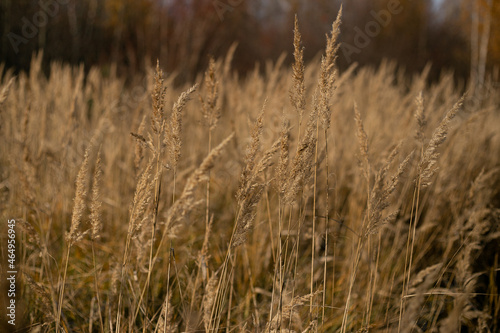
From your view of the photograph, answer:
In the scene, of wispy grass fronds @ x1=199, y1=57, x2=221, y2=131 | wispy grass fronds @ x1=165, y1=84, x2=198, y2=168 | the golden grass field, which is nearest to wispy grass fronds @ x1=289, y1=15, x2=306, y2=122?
the golden grass field

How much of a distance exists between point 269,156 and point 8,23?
8.88m

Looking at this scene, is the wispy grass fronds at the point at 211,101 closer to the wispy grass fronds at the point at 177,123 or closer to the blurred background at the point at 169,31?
the wispy grass fronds at the point at 177,123

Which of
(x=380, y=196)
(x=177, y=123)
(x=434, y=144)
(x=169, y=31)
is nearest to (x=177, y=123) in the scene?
(x=177, y=123)

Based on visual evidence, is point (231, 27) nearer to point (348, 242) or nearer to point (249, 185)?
point (348, 242)

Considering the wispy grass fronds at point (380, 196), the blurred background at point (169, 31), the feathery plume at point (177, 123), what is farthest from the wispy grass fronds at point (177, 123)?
the blurred background at point (169, 31)

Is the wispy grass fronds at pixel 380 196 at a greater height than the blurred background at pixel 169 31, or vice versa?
the blurred background at pixel 169 31

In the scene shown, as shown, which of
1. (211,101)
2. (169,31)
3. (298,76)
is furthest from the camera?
(169,31)

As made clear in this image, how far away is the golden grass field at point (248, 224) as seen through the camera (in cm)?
112

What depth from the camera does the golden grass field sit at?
1124 millimetres

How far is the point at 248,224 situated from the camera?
1104mm

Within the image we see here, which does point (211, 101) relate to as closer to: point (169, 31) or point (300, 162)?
point (300, 162)

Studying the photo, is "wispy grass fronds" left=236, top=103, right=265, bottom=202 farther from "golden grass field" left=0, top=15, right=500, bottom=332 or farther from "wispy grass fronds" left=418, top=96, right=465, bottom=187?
"wispy grass fronds" left=418, top=96, right=465, bottom=187

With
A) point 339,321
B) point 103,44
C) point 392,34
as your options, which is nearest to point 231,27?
point 103,44

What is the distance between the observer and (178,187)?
114 inches
